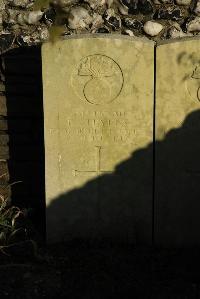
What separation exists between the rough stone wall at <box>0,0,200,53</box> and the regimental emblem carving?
86 centimetres

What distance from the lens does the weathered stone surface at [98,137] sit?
145 inches

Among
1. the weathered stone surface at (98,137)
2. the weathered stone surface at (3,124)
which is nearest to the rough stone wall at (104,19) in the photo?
the weathered stone surface at (3,124)

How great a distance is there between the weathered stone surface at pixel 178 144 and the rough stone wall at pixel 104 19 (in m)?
0.83

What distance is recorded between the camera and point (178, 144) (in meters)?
3.76

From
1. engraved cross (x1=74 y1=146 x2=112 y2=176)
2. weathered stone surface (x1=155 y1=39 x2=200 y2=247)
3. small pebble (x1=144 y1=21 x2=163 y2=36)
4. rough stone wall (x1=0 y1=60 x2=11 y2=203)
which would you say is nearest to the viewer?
weathered stone surface (x1=155 y1=39 x2=200 y2=247)

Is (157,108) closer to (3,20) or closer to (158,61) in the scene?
(158,61)

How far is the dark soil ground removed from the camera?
318cm

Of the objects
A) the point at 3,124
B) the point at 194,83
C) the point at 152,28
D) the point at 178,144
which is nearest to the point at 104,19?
the point at 152,28

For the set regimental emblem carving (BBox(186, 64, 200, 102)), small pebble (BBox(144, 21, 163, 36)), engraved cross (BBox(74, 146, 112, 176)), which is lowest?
engraved cross (BBox(74, 146, 112, 176))

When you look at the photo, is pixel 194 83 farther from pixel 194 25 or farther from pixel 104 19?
pixel 104 19

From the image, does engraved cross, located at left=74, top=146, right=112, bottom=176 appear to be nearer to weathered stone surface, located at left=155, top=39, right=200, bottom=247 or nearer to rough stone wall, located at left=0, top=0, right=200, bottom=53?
weathered stone surface, located at left=155, top=39, right=200, bottom=247

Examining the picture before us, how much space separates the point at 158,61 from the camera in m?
3.67

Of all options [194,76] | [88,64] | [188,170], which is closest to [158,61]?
[194,76]

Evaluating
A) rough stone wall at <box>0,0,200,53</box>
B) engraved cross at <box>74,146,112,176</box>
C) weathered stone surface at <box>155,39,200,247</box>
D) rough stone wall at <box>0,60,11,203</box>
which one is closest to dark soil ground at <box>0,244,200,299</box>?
weathered stone surface at <box>155,39,200,247</box>
